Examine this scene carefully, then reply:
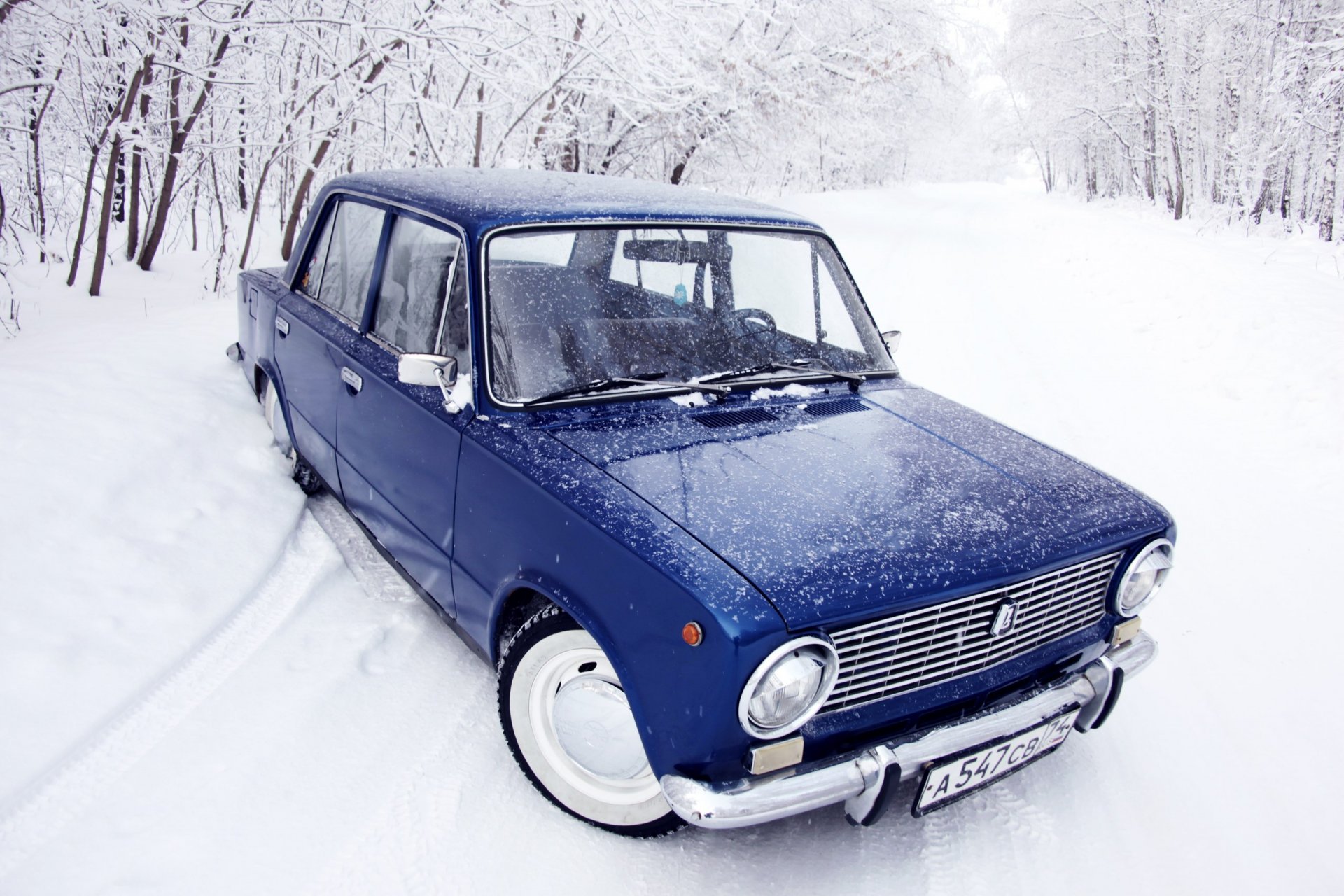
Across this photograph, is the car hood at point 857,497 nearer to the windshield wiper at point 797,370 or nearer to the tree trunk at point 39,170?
the windshield wiper at point 797,370

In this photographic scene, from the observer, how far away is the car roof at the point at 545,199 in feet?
8.98

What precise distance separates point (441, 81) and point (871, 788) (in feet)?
33.7

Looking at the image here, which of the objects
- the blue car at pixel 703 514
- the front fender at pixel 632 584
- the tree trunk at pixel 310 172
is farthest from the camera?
the tree trunk at pixel 310 172

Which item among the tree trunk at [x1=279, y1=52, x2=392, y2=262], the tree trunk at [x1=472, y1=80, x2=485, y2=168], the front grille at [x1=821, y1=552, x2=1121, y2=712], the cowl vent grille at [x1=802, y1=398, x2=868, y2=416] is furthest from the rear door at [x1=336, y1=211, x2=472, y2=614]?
the tree trunk at [x1=472, y1=80, x2=485, y2=168]

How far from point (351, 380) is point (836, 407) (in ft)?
5.91

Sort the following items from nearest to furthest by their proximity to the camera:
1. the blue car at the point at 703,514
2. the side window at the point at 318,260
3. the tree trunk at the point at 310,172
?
the blue car at the point at 703,514 < the side window at the point at 318,260 < the tree trunk at the point at 310,172

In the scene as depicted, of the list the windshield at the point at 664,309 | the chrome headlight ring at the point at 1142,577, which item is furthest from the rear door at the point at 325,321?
the chrome headlight ring at the point at 1142,577

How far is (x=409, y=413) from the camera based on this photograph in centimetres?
274

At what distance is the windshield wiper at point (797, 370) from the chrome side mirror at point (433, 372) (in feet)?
2.60

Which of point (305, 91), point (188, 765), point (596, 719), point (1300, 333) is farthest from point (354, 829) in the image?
point (1300, 333)

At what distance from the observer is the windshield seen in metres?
2.57

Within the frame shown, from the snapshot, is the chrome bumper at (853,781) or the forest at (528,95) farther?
the forest at (528,95)

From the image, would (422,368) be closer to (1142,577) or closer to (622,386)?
(622,386)

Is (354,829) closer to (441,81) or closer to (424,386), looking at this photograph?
(424,386)
